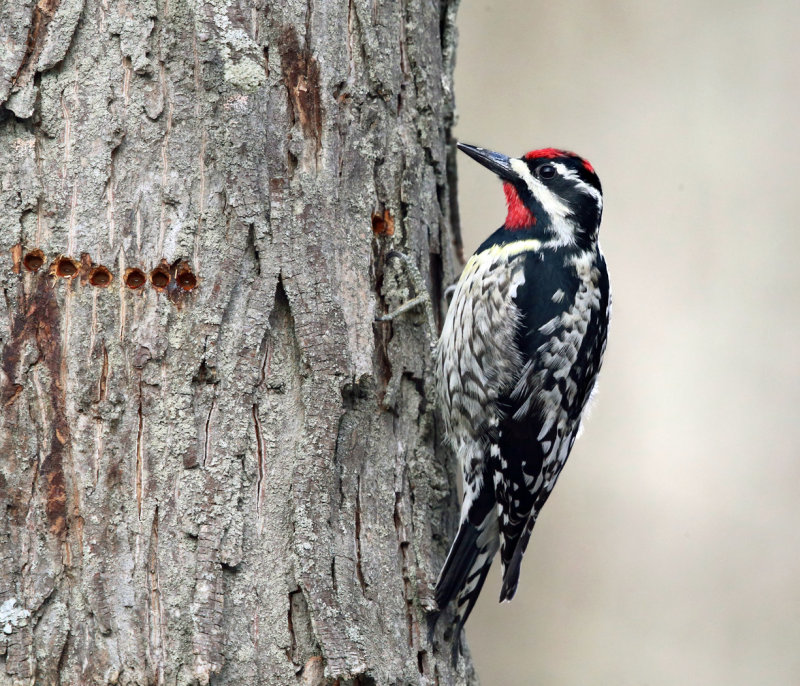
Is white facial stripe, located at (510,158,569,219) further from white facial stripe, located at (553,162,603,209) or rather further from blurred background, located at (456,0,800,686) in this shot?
blurred background, located at (456,0,800,686)

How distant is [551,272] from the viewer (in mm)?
3441

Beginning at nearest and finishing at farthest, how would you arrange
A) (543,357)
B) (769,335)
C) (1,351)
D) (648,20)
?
1. (1,351)
2. (543,357)
3. (769,335)
4. (648,20)

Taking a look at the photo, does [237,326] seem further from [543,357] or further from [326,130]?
[543,357]

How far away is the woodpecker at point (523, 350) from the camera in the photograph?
3.21m

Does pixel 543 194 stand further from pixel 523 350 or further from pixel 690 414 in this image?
pixel 690 414

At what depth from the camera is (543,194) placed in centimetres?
366

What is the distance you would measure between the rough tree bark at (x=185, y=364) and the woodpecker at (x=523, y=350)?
0.60m

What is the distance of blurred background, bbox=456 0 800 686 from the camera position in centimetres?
512

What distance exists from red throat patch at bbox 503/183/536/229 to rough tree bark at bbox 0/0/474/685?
3.79 ft

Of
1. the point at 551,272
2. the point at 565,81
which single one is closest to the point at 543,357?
the point at 551,272

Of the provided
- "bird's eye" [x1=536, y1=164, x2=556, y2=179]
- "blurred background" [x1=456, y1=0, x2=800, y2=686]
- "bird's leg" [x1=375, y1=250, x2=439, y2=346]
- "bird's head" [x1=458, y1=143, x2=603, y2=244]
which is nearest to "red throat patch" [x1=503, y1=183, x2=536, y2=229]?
"bird's head" [x1=458, y1=143, x2=603, y2=244]

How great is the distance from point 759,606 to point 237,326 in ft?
12.7

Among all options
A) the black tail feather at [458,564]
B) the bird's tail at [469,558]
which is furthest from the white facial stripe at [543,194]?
the black tail feather at [458,564]

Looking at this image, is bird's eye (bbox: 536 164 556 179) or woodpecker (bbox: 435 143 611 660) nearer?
woodpecker (bbox: 435 143 611 660)
